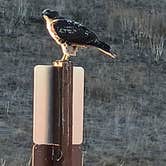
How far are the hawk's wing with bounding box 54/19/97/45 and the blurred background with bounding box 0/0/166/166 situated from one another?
441 centimetres

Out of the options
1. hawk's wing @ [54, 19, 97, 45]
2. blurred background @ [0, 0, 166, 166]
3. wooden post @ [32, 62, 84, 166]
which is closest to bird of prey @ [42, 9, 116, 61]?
hawk's wing @ [54, 19, 97, 45]

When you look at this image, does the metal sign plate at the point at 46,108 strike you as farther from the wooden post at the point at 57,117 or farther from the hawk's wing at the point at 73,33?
the hawk's wing at the point at 73,33

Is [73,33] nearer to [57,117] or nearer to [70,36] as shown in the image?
[70,36]

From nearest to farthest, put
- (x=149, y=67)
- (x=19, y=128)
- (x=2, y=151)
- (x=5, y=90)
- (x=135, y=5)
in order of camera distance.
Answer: (x=2, y=151)
(x=19, y=128)
(x=5, y=90)
(x=149, y=67)
(x=135, y=5)

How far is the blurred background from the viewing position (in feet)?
29.3

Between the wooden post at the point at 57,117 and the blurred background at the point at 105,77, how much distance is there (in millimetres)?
4989

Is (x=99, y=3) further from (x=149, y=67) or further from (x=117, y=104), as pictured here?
(x=117, y=104)

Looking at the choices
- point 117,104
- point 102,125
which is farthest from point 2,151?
point 117,104

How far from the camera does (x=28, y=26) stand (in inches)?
503

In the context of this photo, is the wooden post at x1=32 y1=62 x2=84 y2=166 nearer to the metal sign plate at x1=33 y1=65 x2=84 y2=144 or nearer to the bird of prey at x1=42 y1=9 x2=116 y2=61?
the metal sign plate at x1=33 y1=65 x2=84 y2=144

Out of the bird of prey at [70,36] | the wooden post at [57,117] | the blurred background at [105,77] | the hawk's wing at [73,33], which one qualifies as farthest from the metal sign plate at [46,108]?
the blurred background at [105,77]

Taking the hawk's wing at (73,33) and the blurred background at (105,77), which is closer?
the hawk's wing at (73,33)

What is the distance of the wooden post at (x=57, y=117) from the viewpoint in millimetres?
3086

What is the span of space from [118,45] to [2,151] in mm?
4871
